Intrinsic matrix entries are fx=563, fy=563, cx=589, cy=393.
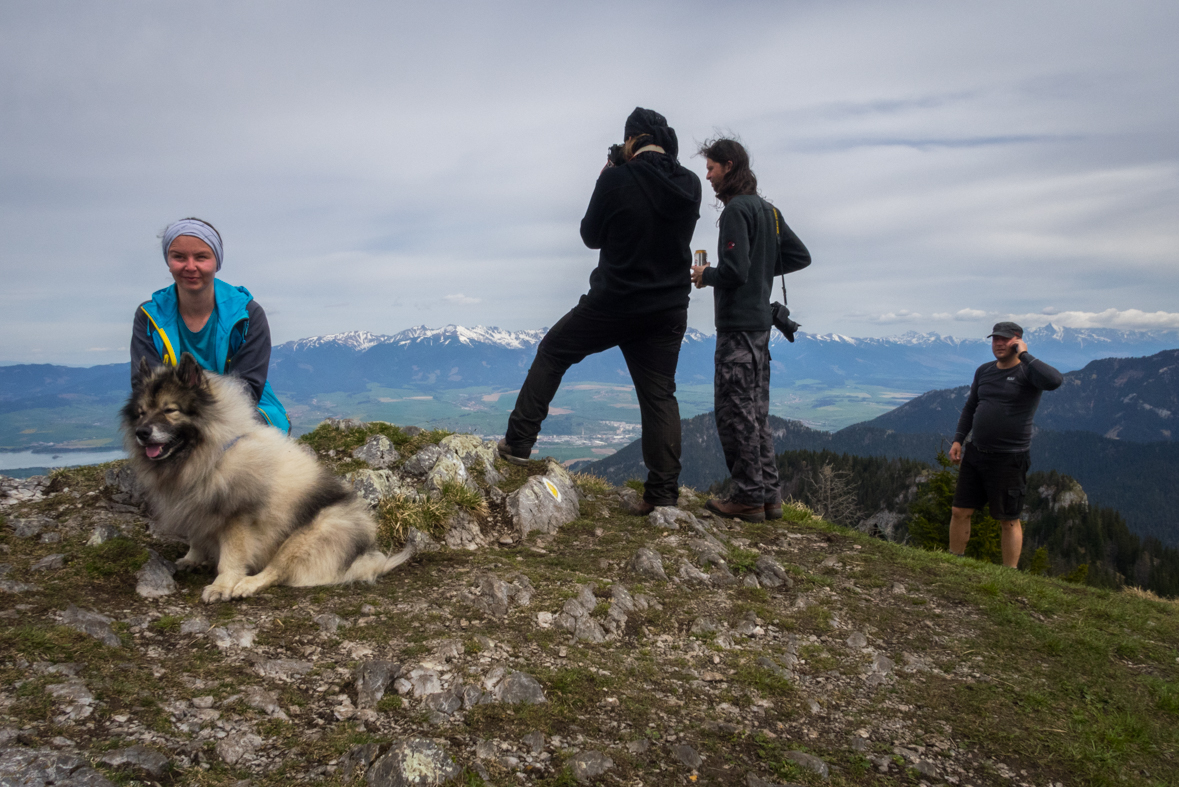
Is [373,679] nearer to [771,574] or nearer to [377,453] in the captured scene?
[771,574]

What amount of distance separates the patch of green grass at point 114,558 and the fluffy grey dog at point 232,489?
1.10 ft

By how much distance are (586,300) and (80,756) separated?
5.31 meters

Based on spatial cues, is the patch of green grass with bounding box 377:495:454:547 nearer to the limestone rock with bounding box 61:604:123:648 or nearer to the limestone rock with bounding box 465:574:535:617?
the limestone rock with bounding box 465:574:535:617

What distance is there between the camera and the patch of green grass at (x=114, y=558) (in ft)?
14.7

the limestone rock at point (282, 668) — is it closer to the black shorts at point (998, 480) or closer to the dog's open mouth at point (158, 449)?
the dog's open mouth at point (158, 449)

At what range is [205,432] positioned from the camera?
13.9ft

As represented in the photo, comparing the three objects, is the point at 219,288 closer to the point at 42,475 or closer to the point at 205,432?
the point at 205,432

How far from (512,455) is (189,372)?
4129mm

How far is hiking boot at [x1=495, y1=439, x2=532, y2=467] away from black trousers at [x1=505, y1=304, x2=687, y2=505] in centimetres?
63

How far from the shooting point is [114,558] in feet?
15.2

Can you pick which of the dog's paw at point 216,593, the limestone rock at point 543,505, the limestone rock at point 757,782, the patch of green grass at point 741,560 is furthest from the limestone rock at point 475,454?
the limestone rock at point 757,782

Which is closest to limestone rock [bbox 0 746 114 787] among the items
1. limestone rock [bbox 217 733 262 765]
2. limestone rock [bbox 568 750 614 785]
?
limestone rock [bbox 217 733 262 765]

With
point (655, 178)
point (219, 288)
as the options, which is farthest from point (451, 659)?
point (655, 178)

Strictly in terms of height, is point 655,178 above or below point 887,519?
above
